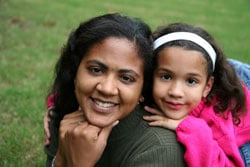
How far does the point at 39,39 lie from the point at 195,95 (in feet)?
18.1

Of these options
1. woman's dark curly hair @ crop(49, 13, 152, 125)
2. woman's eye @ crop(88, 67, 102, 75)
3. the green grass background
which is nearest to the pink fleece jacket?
woman's dark curly hair @ crop(49, 13, 152, 125)

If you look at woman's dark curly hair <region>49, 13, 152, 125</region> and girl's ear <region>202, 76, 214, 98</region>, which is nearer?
woman's dark curly hair <region>49, 13, 152, 125</region>

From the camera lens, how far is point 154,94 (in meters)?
2.63

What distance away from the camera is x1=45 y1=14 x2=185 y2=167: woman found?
7.39ft

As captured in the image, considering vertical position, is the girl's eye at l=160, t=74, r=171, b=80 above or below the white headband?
below

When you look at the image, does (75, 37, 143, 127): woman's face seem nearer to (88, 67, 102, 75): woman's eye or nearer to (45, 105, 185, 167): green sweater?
(88, 67, 102, 75): woman's eye

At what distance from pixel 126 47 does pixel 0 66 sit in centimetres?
426

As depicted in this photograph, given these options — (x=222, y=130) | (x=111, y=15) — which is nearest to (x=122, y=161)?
(x=222, y=130)

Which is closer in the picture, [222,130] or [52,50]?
[222,130]

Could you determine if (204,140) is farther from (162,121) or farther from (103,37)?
(103,37)

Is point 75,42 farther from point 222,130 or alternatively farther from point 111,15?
point 222,130

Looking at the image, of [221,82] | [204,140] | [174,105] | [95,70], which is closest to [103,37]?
[95,70]

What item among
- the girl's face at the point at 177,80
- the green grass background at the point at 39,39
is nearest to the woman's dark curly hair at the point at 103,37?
the girl's face at the point at 177,80

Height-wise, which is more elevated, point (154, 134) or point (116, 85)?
point (116, 85)
